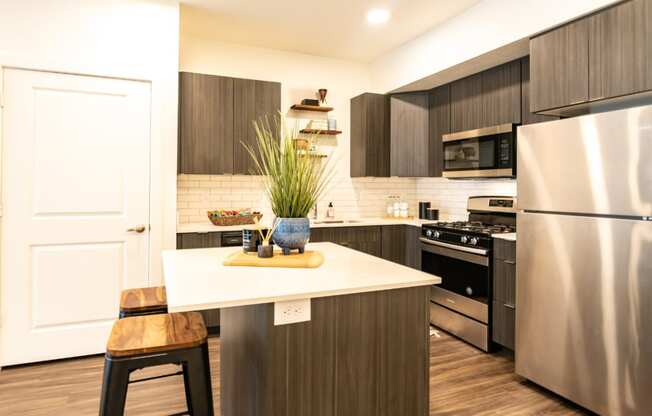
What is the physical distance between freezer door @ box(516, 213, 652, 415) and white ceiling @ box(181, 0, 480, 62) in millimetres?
1981

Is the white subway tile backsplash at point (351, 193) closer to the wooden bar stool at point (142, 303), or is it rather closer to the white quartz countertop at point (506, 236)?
the white quartz countertop at point (506, 236)

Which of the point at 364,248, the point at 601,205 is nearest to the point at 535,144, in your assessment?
the point at 601,205

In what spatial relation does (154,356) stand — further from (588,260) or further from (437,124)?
(437,124)

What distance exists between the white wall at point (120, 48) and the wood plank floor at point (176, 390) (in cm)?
91

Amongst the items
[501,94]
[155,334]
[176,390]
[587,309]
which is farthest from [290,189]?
[501,94]

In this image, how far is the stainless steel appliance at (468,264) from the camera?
3.28m

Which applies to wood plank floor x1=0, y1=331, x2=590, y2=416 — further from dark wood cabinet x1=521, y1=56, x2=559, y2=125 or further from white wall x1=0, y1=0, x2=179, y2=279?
dark wood cabinet x1=521, y1=56, x2=559, y2=125

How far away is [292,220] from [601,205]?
165 centimetres

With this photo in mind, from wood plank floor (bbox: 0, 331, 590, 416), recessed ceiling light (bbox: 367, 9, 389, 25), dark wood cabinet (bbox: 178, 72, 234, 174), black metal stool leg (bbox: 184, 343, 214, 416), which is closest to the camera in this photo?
black metal stool leg (bbox: 184, 343, 214, 416)

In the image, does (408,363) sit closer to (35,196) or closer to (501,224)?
(501,224)

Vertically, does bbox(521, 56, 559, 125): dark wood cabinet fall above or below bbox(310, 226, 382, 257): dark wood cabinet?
above

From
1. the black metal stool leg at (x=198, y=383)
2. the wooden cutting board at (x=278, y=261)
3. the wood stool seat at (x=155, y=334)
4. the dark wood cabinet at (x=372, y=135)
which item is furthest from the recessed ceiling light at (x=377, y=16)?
the black metal stool leg at (x=198, y=383)

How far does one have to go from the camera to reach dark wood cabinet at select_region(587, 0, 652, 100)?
7.25 ft

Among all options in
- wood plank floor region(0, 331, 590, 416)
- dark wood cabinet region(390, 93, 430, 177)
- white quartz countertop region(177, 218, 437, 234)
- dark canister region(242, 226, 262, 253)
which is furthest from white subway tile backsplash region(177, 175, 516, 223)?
dark canister region(242, 226, 262, 253)
